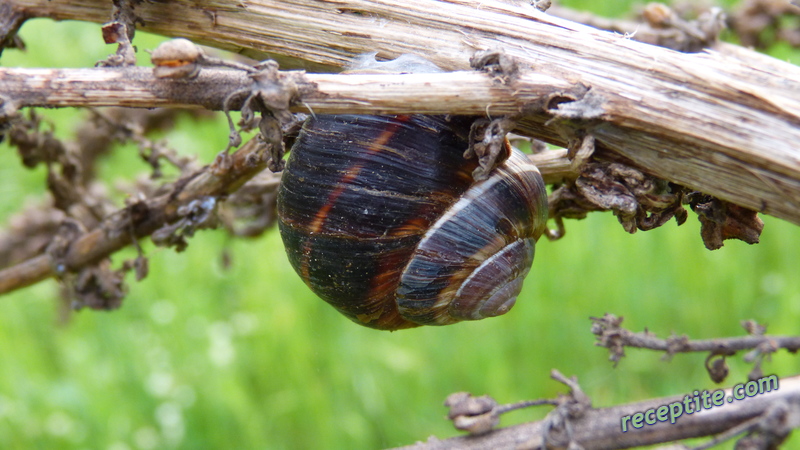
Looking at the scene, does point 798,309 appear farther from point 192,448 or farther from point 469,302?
point 192,448

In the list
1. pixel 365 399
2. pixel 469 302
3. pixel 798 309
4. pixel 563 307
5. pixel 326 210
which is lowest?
pixel 365 399

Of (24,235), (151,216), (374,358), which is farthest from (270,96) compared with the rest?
(24,235)

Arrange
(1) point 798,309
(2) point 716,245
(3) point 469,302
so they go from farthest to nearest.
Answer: (1) point 798,309 < (3) point 469,302 < (2) point 716,245

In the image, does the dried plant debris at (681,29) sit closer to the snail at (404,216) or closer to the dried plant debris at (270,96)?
the snail at (404,216)

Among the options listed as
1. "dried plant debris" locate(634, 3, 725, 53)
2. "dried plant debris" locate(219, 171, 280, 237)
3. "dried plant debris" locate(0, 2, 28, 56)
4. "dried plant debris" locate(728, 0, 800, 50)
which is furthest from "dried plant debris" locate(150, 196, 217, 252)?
"dried plant debris" locate(728, 0, 800, 50)

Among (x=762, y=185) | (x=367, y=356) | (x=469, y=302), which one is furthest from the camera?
(x=367, y=356)

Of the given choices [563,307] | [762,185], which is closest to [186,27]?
[762,185]
